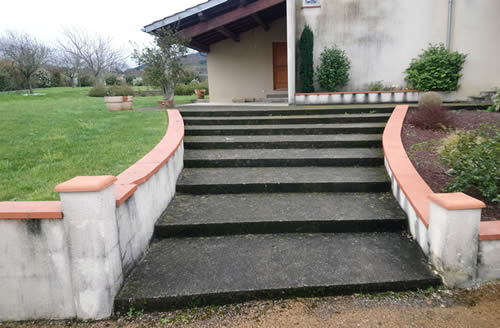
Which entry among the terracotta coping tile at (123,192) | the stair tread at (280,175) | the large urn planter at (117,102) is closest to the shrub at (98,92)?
the large urn planter at (117,102)

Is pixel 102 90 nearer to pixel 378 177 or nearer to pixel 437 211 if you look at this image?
pixel 378 177

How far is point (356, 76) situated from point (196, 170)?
6.55m

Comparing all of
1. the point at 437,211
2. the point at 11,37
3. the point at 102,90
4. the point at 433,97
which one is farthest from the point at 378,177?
the point at 11,37

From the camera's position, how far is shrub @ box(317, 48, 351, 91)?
28.2 feet

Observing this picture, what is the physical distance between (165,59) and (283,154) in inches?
220

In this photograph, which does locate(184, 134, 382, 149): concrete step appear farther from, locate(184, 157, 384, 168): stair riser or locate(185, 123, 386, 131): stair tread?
locate(184, 157, 384, 168): stair riser

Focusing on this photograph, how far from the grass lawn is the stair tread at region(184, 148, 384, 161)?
0.70 metres

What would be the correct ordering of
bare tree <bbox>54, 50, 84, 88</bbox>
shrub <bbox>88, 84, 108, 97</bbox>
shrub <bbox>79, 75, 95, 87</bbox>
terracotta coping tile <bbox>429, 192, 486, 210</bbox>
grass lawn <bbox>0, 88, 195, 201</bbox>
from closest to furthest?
terracotta coping tile <bbox>429, 192, 486, 210</bbox> < grass lawn <bbox>0, 88, 195, 201</bbox> < shrub <bbox>88, 84, 108, 97</bbox> < shrub <bbox>79, 75, 95, 87</bbox> < bare tree <bbox>54, 50, 84, 88</bbox>

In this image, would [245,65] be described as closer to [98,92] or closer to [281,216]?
[98,92]

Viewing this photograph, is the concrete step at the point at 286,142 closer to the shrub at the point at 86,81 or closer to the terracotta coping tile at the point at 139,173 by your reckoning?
the terracotta coping tile at the point at 139,173

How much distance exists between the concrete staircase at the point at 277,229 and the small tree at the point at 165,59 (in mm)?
4404

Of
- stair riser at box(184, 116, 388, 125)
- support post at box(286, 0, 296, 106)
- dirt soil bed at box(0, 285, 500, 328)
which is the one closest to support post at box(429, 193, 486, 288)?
dirt soil bed at box(0, 285, 500, 328)

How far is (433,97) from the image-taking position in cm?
596

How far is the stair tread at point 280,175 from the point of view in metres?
3.80
